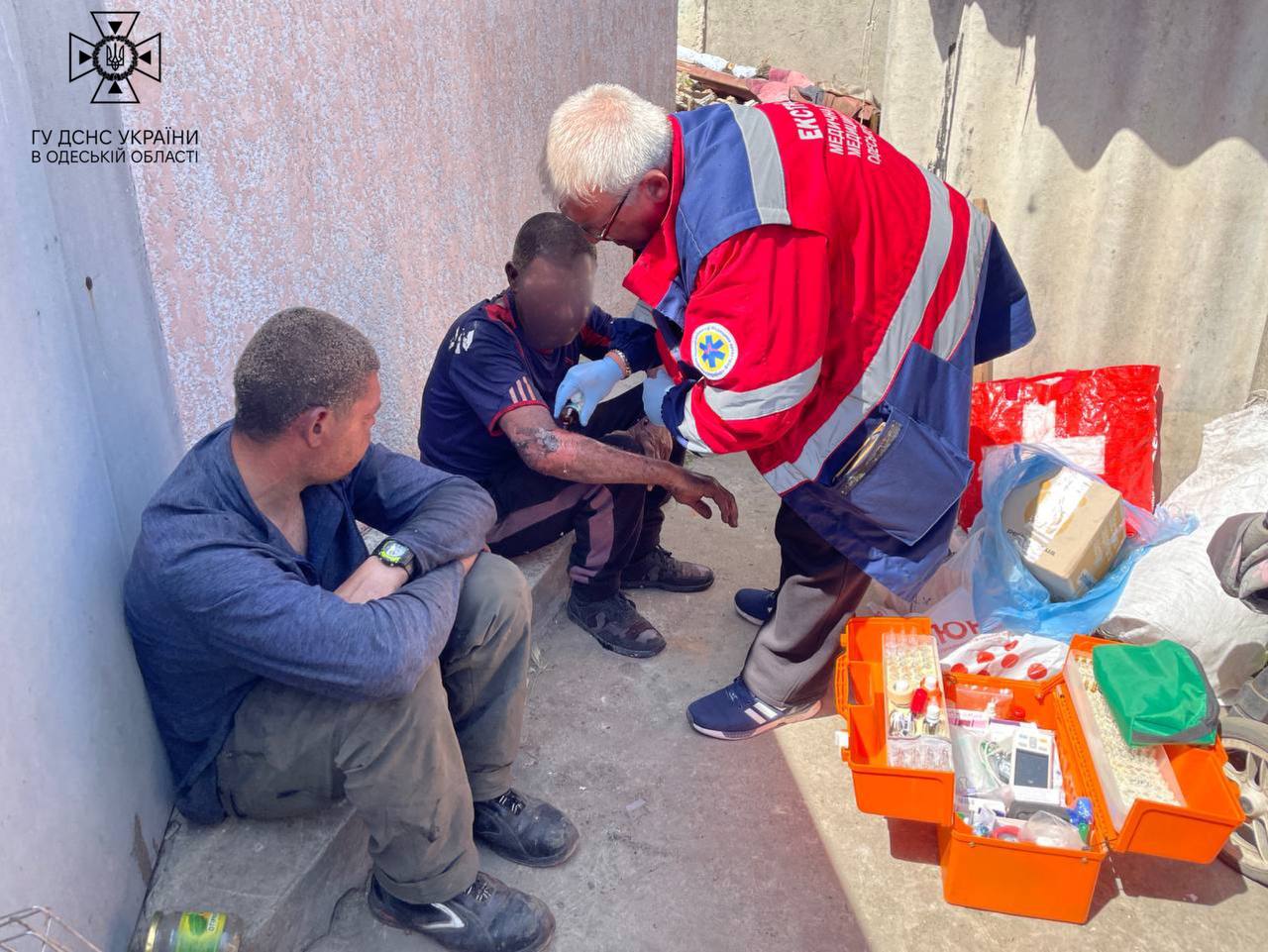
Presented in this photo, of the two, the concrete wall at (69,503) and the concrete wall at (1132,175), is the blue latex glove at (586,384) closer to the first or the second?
the concrete wall at (69,503)

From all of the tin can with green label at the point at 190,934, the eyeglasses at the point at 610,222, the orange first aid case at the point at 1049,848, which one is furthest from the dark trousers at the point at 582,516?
the tin can with green label at the point at 190,934

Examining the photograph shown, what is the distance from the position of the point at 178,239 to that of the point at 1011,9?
3.12 meters

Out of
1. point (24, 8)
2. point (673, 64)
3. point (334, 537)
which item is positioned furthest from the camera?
point (673, 64)

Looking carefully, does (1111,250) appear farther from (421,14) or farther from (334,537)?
(334,537)

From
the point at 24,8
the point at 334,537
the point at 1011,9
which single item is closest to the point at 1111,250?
the point at 1011,9

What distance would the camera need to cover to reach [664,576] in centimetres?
358

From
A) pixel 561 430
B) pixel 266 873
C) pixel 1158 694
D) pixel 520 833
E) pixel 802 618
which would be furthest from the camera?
pixel 561 430

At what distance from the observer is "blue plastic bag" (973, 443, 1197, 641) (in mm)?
A: 2957

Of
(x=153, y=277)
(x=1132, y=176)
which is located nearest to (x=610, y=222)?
(x=153, y=277)

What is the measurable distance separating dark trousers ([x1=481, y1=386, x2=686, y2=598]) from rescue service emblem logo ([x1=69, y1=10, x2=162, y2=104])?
1.49 m

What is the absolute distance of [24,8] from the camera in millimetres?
1743

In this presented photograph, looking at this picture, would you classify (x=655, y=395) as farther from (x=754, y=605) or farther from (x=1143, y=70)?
(x=1143, y=70)

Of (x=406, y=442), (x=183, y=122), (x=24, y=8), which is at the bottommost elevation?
(x=406, y=442)

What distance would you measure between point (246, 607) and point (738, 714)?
161 cm
